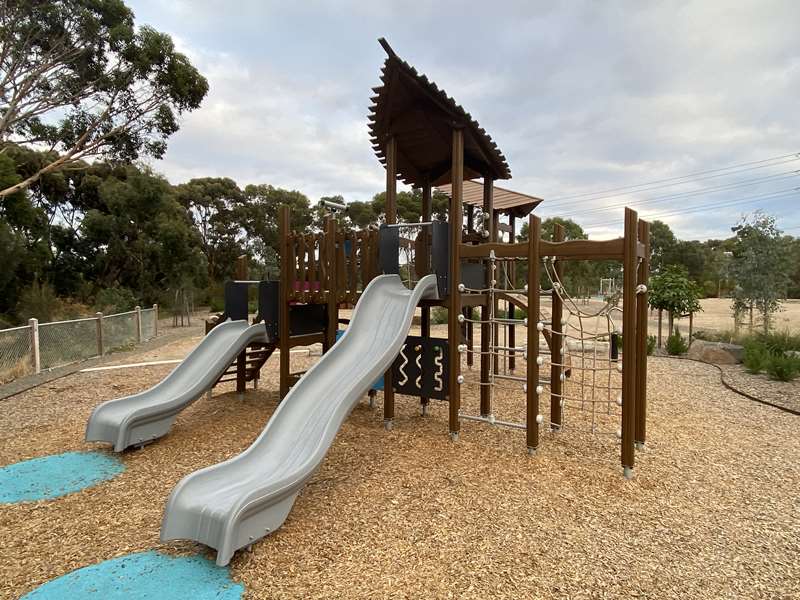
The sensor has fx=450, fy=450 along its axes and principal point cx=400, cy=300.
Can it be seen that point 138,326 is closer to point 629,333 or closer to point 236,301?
point 236,301

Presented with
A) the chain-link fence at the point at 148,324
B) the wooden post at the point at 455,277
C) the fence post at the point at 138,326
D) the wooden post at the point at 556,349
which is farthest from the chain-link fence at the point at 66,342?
the wooden post at the point at 556,349

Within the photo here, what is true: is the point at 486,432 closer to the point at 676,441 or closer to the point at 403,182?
the point at 676,441

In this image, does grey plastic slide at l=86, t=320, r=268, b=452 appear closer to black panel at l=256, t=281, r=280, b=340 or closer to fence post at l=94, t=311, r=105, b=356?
black panel at l=256, t=281, r=280, b=340

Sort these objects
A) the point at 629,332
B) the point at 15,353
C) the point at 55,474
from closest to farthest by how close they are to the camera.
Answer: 1. the point at 629,332
2. the point at 55,474
3. the point at 15,353

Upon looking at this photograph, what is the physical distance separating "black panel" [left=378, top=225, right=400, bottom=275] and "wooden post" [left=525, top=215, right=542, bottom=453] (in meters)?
1.60

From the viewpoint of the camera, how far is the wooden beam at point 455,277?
5.10 metres

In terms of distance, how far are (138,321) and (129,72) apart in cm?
829

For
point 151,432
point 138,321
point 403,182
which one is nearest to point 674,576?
point 151,432

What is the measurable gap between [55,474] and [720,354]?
12.2 metres

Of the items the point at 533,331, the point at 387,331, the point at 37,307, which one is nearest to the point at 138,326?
the point at 37,307

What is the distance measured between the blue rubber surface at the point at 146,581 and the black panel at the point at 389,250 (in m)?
3.50

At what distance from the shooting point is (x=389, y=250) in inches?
214

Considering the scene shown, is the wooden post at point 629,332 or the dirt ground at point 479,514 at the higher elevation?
the wooden post at point 629,332

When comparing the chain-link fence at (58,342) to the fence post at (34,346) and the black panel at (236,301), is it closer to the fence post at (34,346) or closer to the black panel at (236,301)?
the fence post at (34,346)
